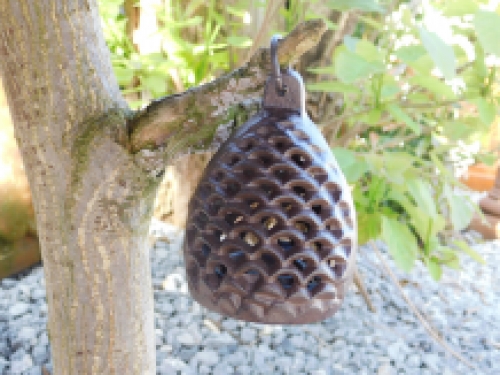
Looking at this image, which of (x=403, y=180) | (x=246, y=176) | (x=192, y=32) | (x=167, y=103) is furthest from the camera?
(x=192, y=32)

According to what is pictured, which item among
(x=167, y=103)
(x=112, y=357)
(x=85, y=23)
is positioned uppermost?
(x=85, y=23)

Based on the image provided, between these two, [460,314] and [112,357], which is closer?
[112,357]

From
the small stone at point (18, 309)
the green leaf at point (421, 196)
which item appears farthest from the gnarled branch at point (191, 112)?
the small stone at point (18, 309)

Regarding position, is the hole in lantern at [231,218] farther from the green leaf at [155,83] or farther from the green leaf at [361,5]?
the green leaf at [155,83]

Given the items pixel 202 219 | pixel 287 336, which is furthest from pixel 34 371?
pixel 202 219

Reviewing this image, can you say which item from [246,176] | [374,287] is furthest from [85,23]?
[374,287]

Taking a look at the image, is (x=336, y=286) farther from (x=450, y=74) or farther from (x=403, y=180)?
(x=403, y=180)

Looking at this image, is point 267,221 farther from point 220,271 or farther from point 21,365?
point 21,365
